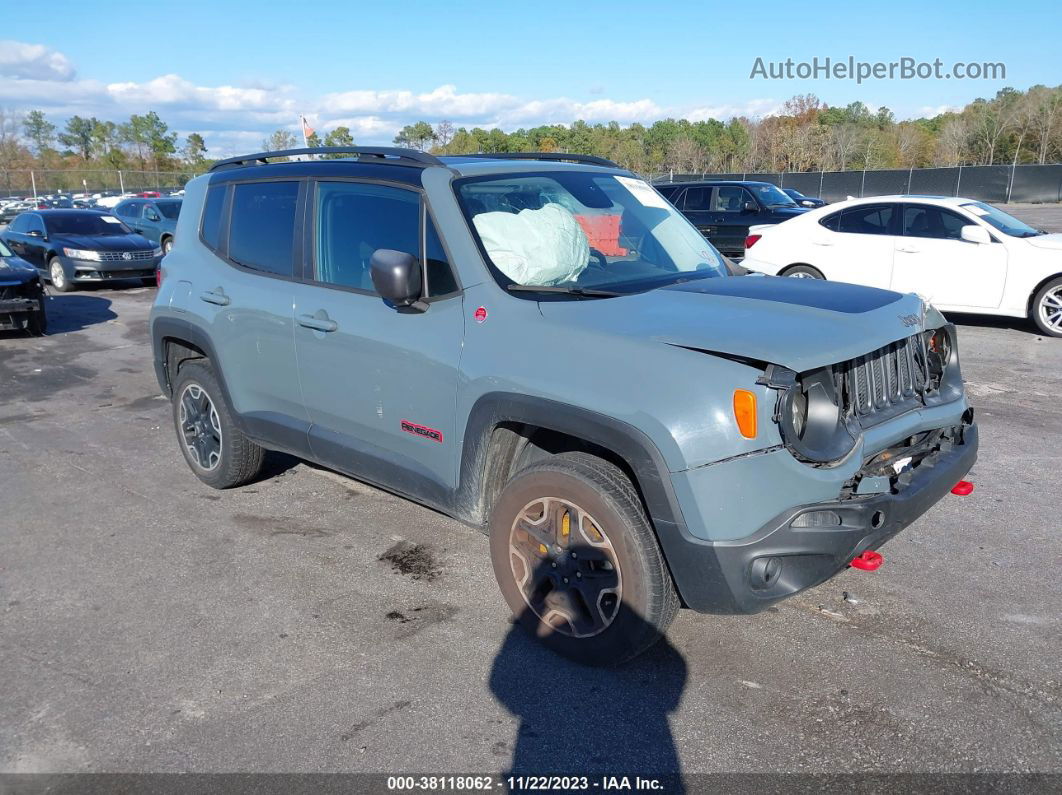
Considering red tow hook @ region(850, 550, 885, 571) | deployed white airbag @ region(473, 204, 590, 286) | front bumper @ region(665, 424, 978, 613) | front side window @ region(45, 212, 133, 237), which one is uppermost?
deployed white airbag @ region(473, 204, 590, 286)

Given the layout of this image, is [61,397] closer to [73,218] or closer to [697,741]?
[697,741]

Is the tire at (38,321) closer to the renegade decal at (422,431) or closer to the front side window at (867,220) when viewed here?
the renegade decal at (422,431)

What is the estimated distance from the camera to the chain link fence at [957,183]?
4047 centimetres

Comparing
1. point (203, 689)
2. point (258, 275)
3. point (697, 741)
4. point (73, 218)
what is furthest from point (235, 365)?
point (73, 218)

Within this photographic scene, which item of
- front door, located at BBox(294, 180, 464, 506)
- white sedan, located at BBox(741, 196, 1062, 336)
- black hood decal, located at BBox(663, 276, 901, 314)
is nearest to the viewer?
Result: black hood decal, located at BBox(663, 276, 901, 314)

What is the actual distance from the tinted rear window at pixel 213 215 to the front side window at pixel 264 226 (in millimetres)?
144

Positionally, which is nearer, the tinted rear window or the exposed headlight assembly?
the exposed headlight assembly

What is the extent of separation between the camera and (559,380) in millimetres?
3240

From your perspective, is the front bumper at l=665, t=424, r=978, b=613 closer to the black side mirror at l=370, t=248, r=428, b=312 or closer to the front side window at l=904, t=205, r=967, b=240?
the black side mirror at l=370, t=248, r=428, b=312

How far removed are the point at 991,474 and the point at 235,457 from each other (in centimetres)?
483

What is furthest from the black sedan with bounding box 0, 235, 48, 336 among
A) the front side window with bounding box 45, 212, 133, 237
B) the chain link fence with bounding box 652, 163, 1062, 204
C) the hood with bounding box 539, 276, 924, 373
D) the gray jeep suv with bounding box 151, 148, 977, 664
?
the chain link fence with bounding box 652, 163, 1062, 204

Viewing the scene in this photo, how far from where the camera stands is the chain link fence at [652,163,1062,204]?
1593 inches

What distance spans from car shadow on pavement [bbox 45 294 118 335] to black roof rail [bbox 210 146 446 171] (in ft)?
27.7

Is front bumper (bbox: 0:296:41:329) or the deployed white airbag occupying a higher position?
the deployed white airbag
